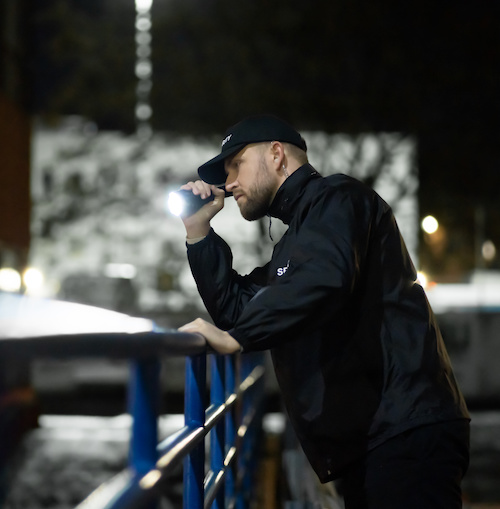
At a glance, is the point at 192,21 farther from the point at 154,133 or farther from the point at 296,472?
the point at 296,472

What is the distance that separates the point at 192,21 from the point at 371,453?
16783 mm

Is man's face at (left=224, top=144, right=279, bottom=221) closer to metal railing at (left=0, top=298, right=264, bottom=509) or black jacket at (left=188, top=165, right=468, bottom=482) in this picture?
black jacket at (left=188, top=165, right=468, bottom=482)

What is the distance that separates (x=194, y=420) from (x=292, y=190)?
0.72m

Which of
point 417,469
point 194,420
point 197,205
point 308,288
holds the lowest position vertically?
point 417,469

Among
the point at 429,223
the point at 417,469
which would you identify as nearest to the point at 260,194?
the point at 417,469

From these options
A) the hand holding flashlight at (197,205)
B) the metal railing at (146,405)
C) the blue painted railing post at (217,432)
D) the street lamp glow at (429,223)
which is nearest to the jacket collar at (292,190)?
the hand holding flashlight at (197,205)

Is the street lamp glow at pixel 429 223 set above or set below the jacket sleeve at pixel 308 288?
above

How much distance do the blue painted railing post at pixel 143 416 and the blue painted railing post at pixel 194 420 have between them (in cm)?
82

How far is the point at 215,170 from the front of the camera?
3.23m

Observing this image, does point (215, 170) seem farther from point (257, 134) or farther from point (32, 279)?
point (32, 279)

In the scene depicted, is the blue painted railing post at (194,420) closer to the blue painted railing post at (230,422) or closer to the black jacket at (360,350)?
the black jacket at (360,350)

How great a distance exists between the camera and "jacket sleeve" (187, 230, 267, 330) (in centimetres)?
321

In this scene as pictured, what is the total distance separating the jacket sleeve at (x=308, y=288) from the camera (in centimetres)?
242

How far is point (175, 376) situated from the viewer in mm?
13570
